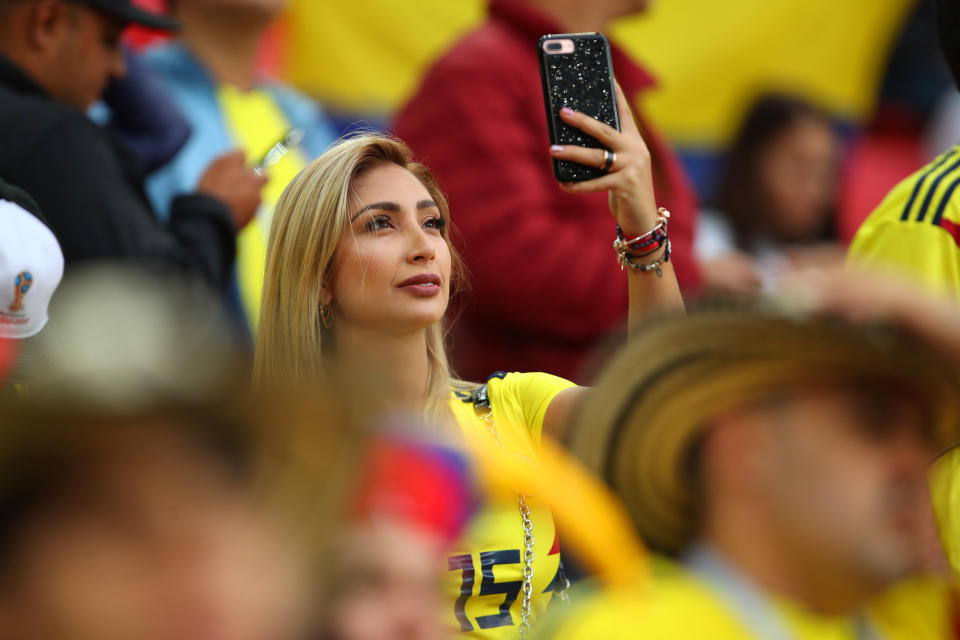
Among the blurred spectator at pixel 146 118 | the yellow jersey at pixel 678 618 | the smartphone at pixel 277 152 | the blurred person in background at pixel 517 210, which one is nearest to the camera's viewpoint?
the yellow jersey at pixel 678 618

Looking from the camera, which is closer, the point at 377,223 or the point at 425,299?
the point at 425,299

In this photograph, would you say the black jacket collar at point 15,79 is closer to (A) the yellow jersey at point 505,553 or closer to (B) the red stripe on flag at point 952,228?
(A) the yellow jersey at point 505,553

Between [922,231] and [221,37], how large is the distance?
2408 mm

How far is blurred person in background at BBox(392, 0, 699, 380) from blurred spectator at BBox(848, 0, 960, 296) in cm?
62

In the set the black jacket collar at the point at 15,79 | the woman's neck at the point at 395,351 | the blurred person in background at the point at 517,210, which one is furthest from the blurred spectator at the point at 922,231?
the black jacket collar at the point at 15,79

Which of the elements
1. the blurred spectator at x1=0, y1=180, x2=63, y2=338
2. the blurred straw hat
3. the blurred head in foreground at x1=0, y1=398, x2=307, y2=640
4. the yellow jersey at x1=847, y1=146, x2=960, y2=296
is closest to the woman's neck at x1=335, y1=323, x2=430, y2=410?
the blurred spectator at x1=0, y1=180, x2=63, y2=338

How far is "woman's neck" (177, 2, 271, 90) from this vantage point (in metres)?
4.08

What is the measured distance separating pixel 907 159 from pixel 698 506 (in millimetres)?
4937

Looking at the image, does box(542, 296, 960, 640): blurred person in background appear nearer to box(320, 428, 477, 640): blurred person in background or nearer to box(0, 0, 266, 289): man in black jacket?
box(320, 428, 477, 640): blurred person in background

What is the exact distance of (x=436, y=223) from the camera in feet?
9.66

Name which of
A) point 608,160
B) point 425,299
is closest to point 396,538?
point 608,160

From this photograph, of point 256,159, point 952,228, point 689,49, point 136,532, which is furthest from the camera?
point 689,49

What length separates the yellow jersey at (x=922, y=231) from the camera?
2410mm

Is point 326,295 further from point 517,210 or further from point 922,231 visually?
point 922,231
